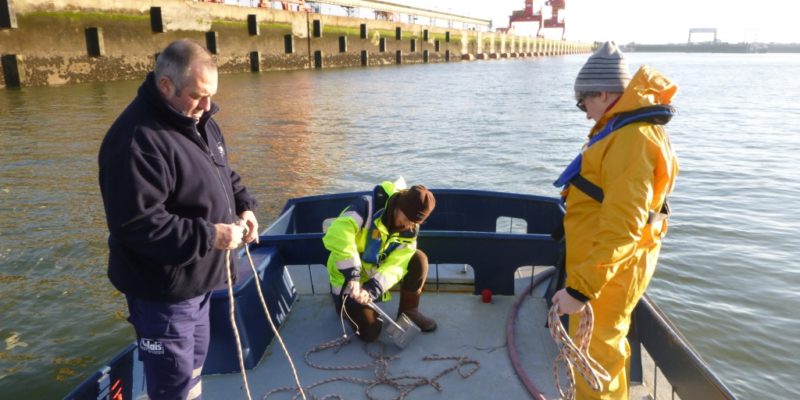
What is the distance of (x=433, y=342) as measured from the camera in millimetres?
3979

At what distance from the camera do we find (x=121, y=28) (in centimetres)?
2523

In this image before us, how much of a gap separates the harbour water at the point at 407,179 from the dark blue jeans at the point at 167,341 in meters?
2.85

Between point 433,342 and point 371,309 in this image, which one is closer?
point 371,309

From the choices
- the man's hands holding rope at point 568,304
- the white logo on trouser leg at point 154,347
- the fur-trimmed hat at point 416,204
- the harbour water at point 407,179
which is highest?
the fur-trimmed hat at point 416,204

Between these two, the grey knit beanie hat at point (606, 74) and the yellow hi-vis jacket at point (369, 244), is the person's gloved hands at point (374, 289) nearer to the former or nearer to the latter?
the yellow hi-vis jacket at point (369, 244)

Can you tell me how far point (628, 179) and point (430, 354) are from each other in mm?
2083

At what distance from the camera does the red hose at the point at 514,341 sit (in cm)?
338

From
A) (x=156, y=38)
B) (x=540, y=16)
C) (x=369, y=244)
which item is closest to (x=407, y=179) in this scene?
(x=369, y=244)

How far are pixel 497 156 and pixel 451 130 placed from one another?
349cm

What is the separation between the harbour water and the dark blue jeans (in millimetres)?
2855

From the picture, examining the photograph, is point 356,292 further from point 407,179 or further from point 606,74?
point 407,179

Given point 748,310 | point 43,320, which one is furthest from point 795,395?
point 43,320

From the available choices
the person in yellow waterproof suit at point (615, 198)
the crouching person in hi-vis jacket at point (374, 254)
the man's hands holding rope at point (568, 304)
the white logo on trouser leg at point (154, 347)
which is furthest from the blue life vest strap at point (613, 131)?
the white logo on trouser leg at point (154, 347)

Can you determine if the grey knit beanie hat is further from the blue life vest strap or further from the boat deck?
the boat deck
